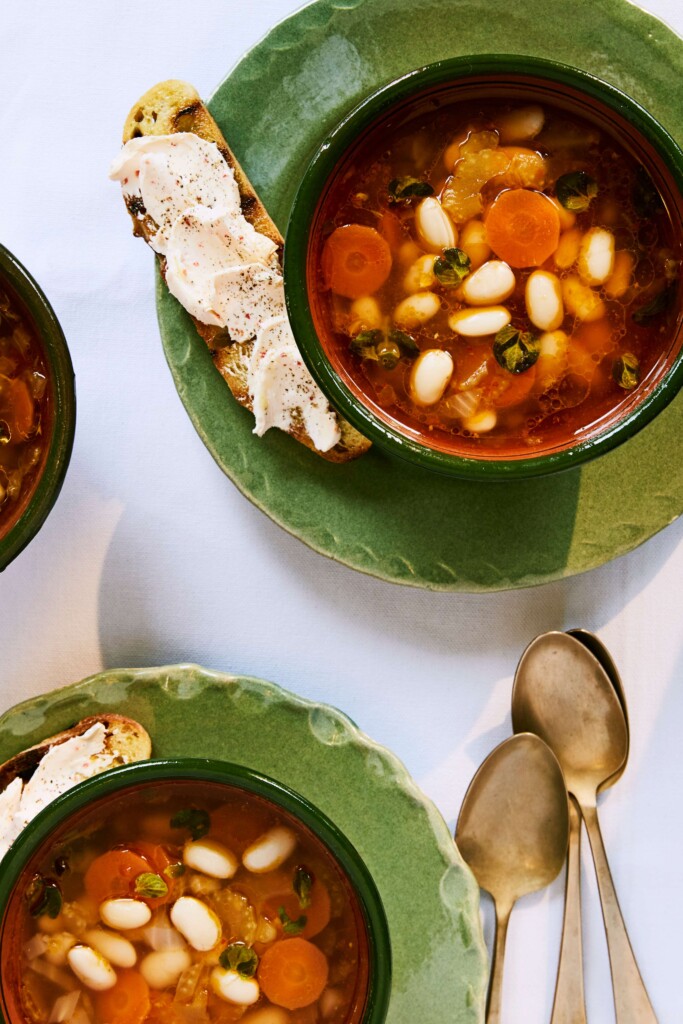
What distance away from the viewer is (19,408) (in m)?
1.56

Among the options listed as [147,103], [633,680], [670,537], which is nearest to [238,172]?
[147,103]

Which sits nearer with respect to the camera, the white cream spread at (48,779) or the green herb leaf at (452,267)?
the green herb leaf at (452,267)

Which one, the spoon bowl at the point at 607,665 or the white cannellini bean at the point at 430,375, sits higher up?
the white cannellini bean at the point at 430,375

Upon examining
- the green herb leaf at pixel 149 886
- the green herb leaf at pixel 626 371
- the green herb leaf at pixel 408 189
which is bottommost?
the green herb leaf at pixel 149 886

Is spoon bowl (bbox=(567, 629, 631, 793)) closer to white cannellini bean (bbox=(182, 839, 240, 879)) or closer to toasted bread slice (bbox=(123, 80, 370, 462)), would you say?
toasted bread slice (bbox=(123, 80, 370, 462))

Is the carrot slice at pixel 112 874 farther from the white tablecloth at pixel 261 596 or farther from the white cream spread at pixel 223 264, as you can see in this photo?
the white cream spread at pixel 223 264

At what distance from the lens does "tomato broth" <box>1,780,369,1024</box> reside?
151 centimetres

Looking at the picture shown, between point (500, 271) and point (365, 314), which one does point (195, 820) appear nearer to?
point (365, 314)

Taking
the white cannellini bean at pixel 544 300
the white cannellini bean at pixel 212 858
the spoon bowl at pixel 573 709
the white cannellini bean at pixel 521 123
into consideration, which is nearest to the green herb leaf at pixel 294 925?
the white cannellini bean at pixel 212 858

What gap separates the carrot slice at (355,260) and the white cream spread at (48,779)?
0.75 meters

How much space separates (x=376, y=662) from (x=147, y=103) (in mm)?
956

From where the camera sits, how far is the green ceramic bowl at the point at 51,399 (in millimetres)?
1479

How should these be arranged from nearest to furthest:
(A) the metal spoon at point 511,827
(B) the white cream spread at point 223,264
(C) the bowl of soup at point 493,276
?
(C) the bowl of soup at point 493,276
(B) the white cream spread at point 223,264
(A) the metal spoon at point 511,827

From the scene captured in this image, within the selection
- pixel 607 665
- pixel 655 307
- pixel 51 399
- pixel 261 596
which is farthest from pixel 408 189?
pixel 607 665
